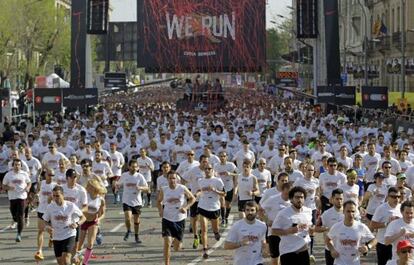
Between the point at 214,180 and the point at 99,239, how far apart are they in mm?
2292

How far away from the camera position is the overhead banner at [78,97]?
3953cm

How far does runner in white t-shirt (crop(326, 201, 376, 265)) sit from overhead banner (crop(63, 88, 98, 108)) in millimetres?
28341

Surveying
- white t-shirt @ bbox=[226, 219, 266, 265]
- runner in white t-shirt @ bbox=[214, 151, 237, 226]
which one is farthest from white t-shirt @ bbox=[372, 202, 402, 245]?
runner in white t-shirt @ bbox=[214, 151, 237, 226]

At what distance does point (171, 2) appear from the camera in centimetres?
5303

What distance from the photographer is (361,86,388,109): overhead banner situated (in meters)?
36.5

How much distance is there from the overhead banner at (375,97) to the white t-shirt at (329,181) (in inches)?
775

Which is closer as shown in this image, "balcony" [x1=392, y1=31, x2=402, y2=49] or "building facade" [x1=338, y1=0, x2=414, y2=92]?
"building facade" [x1=338, y1=0, x2=414, y2=92]

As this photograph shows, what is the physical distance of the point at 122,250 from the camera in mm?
17672

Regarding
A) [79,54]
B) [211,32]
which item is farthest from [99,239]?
[211,32]

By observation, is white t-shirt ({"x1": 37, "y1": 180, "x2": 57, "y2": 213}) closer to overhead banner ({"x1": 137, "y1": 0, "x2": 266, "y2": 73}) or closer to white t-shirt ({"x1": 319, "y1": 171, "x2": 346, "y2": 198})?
white t-shirt ({"x1": 319, "y1": 171, "x2": 346, "y2": 198})

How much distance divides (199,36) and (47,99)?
17.8 metres

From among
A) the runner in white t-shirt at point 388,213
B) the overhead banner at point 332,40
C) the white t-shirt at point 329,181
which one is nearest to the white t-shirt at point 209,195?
the white t-shirt at point 329,181

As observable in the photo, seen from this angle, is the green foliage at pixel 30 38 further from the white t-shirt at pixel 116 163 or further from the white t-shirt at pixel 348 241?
the white t-shirt at pixel 348 241

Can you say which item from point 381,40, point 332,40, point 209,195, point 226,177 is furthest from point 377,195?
point 381,40
